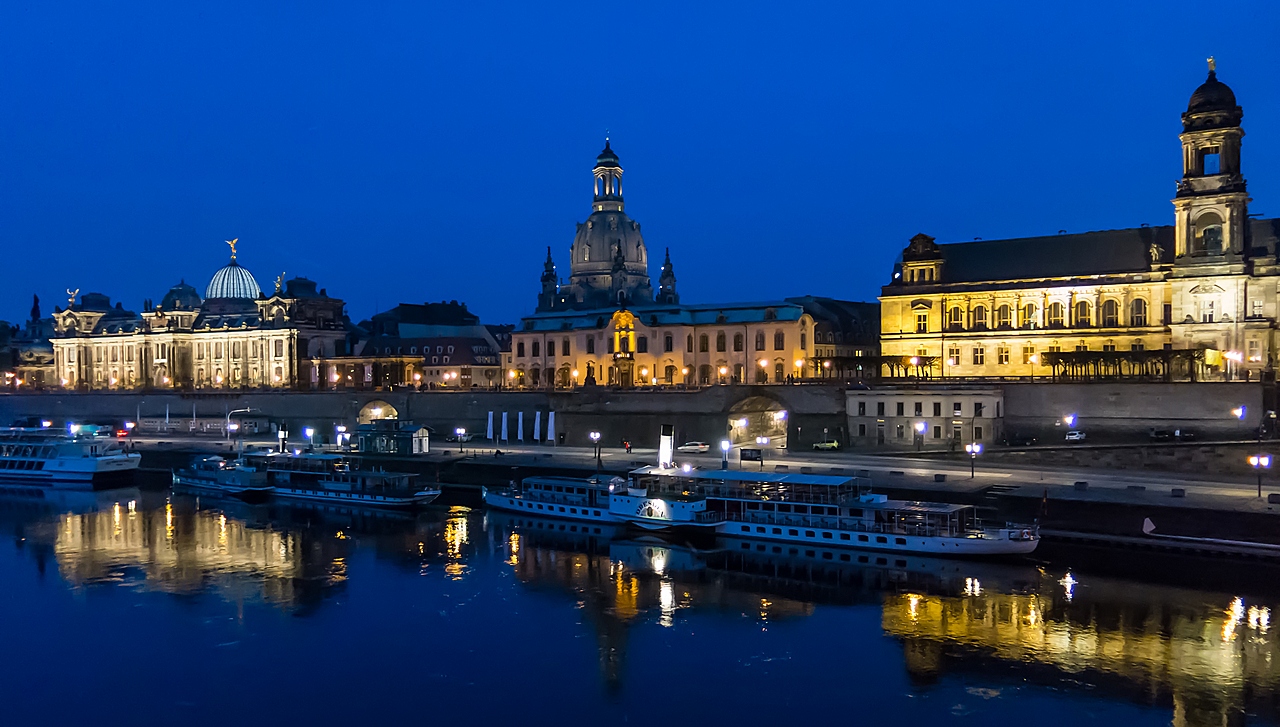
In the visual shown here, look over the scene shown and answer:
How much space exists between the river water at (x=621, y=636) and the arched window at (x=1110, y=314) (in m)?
39.9

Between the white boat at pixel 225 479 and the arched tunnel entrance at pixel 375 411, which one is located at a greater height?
the arched tunnel entrance at pixel 375 411

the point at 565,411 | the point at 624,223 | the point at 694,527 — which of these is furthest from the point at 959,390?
the point at 624,223

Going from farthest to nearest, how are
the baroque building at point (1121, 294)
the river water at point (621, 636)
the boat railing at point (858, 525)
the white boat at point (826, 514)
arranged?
the baroque building at point (1121, 294) < the boat railing at point (858, 525) < the white boat at point (826, 514) < the river water at point (621, 636)

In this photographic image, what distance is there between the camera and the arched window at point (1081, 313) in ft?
289

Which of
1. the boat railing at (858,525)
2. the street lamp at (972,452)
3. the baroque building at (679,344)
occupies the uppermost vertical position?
the baroque building at (679,344)

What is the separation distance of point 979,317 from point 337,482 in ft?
182

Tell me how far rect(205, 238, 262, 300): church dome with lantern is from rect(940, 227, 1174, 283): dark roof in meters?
104

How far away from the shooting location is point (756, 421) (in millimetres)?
95500

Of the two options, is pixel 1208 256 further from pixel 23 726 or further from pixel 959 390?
pixel 23 726

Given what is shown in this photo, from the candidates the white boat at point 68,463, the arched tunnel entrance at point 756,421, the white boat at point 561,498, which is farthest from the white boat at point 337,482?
the arched tunnel entrance at point 756,421

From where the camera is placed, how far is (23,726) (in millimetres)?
33688

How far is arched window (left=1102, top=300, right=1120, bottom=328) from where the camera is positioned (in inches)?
3403

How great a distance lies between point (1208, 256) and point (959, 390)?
2304cm

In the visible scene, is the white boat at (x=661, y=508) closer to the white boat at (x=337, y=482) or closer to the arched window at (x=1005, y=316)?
the white boat at (x=337, y=482)
